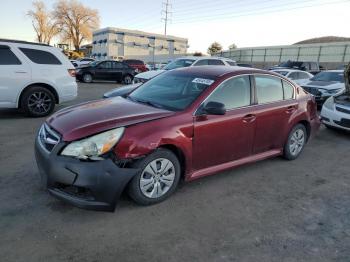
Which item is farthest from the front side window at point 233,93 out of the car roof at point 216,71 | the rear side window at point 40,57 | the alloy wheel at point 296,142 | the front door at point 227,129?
the rear side window at point 40,57

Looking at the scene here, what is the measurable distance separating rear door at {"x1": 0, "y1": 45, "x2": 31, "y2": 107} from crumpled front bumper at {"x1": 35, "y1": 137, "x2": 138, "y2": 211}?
5.17 m

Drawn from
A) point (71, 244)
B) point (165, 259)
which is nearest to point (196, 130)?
point (165, 259)

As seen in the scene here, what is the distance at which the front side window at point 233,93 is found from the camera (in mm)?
4238

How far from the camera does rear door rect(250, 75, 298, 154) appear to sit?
4.70 m

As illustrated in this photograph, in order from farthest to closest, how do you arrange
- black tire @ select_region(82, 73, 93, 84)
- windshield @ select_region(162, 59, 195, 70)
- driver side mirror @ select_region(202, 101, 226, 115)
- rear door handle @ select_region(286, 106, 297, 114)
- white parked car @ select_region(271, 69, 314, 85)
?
black tire @ select_region(82, 73, 93, 84) → white parked car @ select_region(271, 69, 314, 85) → windshield @ select_region(162, 59, 195, 70) → rear door handle @ select_region(286, 106, 297, 114) → driver side mirror @ select_region(202, 101, 226, 115)

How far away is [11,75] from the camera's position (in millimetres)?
7586

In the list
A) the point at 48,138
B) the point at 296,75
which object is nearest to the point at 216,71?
the point at 48,138

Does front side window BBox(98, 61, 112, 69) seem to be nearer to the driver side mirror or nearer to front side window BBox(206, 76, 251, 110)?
front side window BBox(206, 76, 251, 110)

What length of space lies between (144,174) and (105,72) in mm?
18076

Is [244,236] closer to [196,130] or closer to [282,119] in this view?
[196,130]

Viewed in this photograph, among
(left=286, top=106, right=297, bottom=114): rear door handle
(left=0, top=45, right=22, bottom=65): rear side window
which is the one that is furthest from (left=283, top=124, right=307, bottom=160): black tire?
(left=0, top=45, right=22, bottom=65): rear side window

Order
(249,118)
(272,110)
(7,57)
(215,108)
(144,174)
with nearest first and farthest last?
1. (144,174)
2. (215,108)
3. (249,118)
4. (272,110)
5. (7,57)

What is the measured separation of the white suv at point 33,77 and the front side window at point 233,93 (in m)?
5.51

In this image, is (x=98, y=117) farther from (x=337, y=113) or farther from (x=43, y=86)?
(x=337, y=113)
